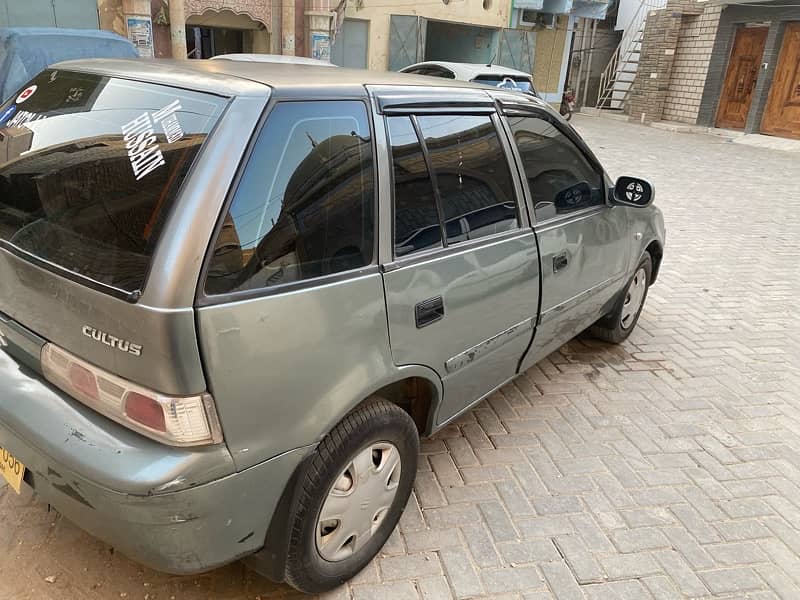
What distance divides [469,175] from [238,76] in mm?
1056

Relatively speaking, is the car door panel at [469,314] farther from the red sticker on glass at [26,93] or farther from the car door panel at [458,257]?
the red sticker on glass at [26,93]

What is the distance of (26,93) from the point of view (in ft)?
7.68

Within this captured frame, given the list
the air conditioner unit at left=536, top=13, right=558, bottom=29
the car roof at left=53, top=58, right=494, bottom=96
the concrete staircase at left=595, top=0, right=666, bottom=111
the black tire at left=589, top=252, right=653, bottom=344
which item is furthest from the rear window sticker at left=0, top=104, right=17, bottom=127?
the concrete staircase at left=595, top=0, right=666, bottom=111

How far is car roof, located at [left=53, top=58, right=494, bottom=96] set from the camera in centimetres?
182

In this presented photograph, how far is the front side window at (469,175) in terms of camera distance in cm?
240

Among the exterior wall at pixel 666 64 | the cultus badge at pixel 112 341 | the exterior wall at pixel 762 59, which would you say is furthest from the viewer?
the exterior wall at pixel 666 64

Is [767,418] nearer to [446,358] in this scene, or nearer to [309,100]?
[446,358]

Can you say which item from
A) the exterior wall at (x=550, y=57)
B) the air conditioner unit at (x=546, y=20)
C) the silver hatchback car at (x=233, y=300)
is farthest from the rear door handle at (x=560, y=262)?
the air conditioner unit at (x=546, y=20)

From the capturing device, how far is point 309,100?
6.17 ft

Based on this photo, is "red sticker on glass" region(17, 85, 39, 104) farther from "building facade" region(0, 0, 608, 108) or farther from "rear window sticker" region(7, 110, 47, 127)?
"building facade" region(0, 0, 608, 108)

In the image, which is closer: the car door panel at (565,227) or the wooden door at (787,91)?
the car door panel at (565,227)

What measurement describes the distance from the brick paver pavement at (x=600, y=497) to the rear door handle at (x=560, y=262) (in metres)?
0.93

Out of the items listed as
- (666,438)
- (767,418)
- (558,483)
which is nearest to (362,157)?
(558,483)

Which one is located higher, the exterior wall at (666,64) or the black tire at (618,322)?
the exterior wall at (666,64)
